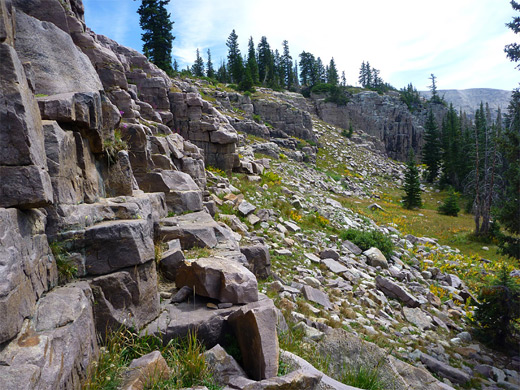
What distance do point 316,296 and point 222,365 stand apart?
5655 millimetres

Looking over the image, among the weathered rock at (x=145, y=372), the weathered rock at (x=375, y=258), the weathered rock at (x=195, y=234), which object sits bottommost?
the weathered rock at (x=375, y=258)

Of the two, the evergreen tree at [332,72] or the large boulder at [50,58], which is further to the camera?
the evergreen tree at [332,72]

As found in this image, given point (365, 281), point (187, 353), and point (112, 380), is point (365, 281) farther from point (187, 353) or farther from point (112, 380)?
point (112, 380)

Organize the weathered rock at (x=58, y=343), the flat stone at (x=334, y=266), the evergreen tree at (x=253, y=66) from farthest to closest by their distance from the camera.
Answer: the evergreen tree at (x=253, y=66) < the flat stone at (x=334, y=266) < the weathered rock at (x=58, y=343)

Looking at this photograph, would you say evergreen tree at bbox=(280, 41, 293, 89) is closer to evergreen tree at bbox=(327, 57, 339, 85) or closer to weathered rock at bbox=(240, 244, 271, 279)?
evergreen tree at bbox=(327, 57, 339, 85)

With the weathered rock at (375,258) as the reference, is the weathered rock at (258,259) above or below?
above

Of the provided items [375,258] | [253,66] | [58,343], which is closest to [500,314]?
[375,258]

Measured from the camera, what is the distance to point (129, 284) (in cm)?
479

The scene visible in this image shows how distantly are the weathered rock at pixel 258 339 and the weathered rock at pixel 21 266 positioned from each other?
273 cm

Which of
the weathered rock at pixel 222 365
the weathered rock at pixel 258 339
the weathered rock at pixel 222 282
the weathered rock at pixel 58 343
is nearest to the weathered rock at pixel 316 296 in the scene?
the weathered rock at pixel 222 282

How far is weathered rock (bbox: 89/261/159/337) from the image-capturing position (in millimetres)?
4516

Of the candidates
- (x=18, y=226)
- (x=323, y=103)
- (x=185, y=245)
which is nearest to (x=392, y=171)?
(x=323, y=103)

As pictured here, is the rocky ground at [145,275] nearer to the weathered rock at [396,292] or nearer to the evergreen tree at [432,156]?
the weathered rock at [396,292]

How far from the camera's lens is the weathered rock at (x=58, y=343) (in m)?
2.99
